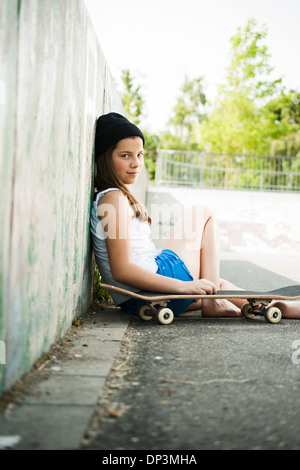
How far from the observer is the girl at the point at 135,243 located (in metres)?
2.87

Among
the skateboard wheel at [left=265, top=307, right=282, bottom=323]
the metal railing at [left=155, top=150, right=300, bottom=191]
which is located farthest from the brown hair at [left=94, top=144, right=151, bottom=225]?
the metal railing at [left=155, top=150, right=300, bottom=191]

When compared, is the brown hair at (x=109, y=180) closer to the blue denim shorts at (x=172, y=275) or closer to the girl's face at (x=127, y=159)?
the girl's face at (x=127, y=159)

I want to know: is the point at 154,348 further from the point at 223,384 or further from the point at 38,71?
the point at 38,71

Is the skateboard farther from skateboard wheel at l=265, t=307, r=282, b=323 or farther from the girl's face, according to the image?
the girl's face

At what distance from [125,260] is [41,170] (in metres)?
1.09

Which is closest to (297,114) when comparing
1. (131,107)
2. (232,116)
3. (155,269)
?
(131,107)

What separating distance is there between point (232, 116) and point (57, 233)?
62.7 feet

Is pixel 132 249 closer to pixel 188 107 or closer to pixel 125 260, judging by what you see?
pixel 125 260

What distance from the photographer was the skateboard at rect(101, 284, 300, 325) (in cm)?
290

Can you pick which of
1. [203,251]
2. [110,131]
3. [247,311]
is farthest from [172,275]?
[110,131]

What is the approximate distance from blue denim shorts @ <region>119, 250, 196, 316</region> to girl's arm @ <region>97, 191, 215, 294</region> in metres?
0.16

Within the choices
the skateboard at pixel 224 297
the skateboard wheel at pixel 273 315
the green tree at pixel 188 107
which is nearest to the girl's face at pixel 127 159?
the skateboard at pixel 224 297

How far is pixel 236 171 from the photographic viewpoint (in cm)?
2020

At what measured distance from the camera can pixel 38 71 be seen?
5.73 ft
